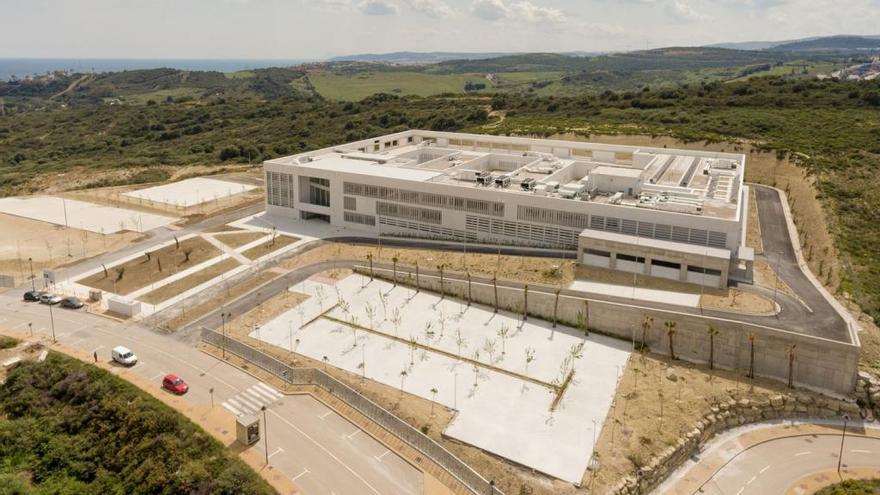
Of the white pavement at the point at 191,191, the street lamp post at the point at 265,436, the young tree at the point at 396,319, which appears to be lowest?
the street lamp post at the point at 265,436

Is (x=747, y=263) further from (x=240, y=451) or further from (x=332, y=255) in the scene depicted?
(x=240, y=451)

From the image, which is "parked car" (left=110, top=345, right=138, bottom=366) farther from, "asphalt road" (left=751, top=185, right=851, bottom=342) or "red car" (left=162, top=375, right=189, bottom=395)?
"asphalt road" (left=751, top=185, right=851, bottom=342)

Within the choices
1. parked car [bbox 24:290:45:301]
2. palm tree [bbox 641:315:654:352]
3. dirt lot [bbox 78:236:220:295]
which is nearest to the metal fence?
dirt lot [bbox 78:236:220:295]

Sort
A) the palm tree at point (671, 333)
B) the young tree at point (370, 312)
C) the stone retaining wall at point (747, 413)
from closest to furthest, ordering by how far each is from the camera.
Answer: the stone retaining wall at point (747, 413), the palm tree at point (671, 333), the young tree at point (370, 312)

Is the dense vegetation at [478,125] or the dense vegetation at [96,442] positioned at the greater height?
the dense vegetation at [478,125]

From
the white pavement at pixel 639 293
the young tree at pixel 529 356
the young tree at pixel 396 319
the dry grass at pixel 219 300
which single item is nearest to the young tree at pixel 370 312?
the young tree at pixel 396 319

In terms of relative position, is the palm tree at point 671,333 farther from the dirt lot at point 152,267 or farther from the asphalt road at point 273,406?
the dirt lot at point 152,267

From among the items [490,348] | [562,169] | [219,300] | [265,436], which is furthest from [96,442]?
[562,169]

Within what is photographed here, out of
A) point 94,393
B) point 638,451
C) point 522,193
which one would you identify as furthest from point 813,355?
point 94,393
